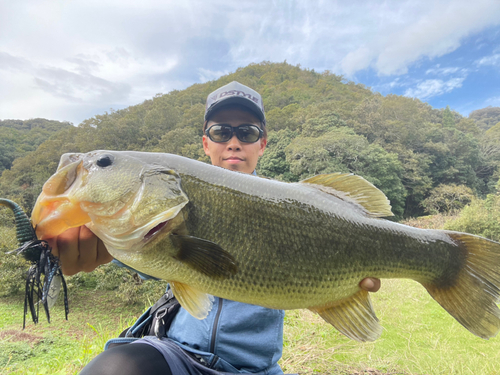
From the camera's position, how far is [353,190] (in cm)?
163

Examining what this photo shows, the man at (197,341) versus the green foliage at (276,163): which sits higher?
the man at (197,341)

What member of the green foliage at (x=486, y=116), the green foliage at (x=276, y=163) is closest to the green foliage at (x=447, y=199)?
the green foliage at (x=276, y=163)

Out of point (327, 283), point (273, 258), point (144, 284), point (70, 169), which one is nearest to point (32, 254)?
point (70, 169)

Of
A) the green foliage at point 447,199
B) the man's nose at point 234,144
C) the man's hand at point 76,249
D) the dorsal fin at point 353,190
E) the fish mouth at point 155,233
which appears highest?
the man's nose at point 234,144

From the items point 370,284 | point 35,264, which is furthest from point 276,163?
point 35,264

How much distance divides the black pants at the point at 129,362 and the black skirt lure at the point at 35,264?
0.40 m

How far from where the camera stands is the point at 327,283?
1414 mm

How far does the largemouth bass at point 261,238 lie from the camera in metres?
1.24

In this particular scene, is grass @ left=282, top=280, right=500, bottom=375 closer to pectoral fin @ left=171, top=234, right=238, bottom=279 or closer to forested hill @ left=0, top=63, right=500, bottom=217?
pectoral fin @ left=171, top=234, right=238, bottom=279

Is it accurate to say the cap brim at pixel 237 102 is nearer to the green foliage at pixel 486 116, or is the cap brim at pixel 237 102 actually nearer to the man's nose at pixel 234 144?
the man's nose at pixel 234 144

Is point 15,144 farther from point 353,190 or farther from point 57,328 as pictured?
point 353,190

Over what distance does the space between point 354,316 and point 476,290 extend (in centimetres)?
77

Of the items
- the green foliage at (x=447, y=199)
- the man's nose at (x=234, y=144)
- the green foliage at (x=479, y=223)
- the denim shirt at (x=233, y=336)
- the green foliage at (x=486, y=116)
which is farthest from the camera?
the green foliage at (x=486, y=116)

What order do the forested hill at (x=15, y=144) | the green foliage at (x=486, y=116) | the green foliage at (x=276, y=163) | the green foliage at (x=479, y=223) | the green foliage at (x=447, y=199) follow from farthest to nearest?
the green foliage at (x=486, y=116), the forested hill at (x=15, y=144), the green foliage at (x=276, y=163), the green foliage at (x=447, y=199), the green foliage at (x=479, y=223)
